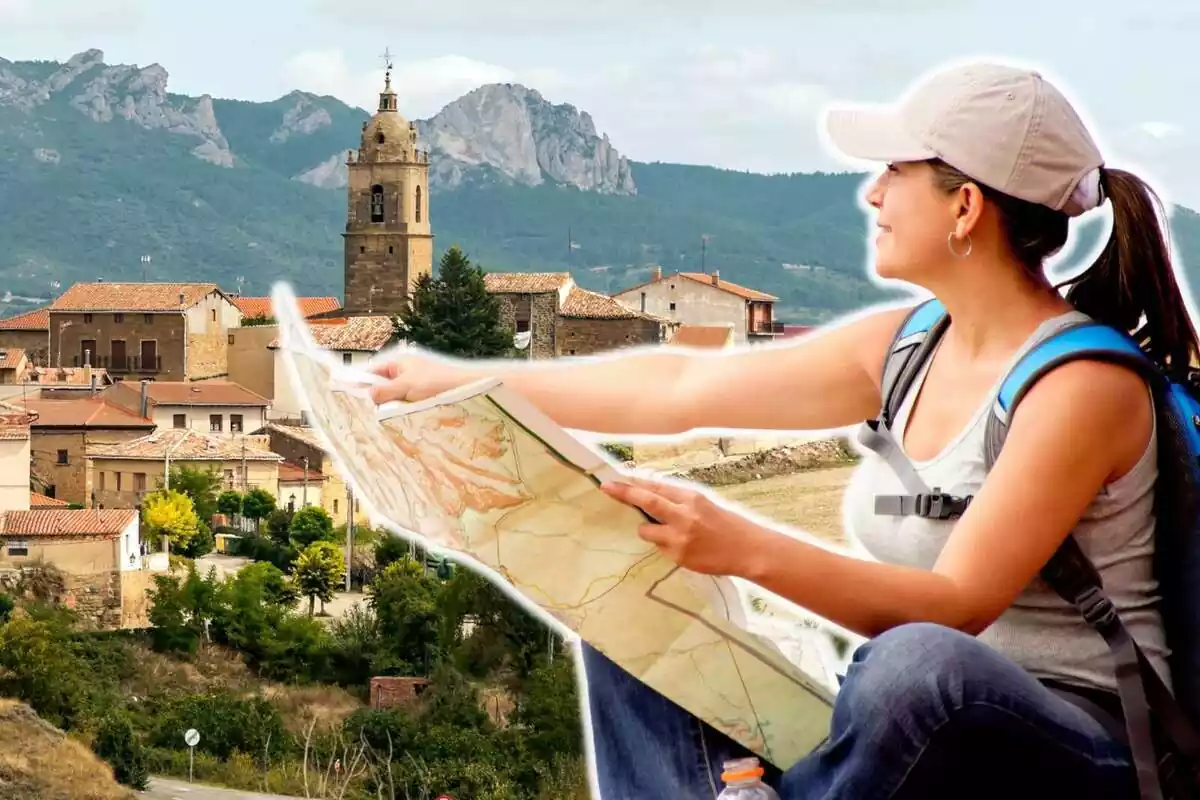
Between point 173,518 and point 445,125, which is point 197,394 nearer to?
point 173,518

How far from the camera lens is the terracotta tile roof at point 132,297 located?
32.1m

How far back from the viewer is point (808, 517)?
27.8 feet

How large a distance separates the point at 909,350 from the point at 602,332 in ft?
87.7

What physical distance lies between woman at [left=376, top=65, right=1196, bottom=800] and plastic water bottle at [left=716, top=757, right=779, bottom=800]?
0.02 metres

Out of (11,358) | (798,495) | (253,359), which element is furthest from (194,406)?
(798,495)

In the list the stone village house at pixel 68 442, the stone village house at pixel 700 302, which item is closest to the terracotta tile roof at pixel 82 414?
→ the stone village house at pixel 68 442

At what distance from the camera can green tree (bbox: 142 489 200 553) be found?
916 inches

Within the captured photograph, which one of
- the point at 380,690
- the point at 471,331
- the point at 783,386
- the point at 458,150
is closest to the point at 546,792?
the point at 380,690

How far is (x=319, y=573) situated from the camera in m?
21.5

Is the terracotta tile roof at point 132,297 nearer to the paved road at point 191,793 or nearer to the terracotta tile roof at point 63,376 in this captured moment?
the terracotta tile roof at point 63,376

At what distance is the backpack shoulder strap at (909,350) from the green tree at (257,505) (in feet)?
77.0

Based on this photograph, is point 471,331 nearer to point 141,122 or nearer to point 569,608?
point 569,608

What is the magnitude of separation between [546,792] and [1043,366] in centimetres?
1469

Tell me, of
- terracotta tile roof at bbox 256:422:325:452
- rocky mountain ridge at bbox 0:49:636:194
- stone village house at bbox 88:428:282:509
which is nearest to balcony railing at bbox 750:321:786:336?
terracotta tile roof at bbox 256:422:325:452
